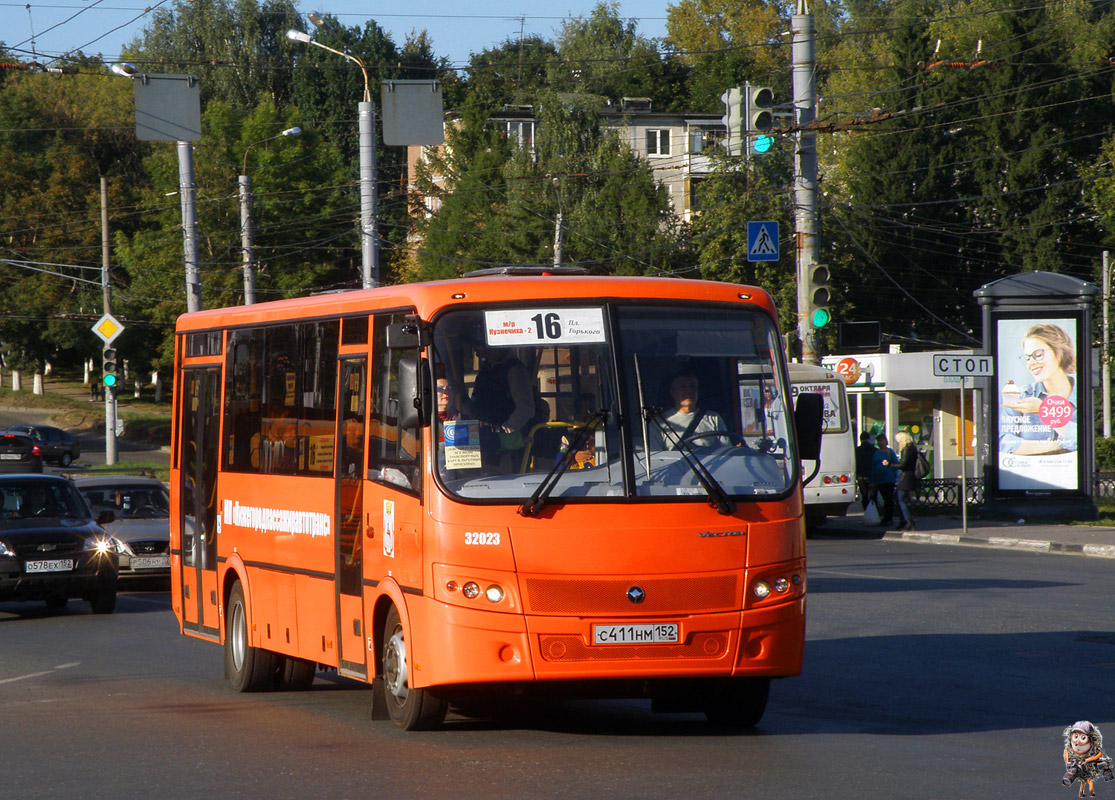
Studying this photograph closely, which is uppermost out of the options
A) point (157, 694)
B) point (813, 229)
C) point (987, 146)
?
point (987, 146)

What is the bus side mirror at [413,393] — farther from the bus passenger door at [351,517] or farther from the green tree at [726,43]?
the green tree at [726,43]

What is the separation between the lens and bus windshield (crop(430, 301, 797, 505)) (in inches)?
337

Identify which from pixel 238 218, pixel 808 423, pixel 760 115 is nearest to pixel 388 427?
pixel 808 423

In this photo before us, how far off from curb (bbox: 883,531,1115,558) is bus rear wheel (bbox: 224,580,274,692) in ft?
50.2

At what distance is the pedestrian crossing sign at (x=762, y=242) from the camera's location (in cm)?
2783

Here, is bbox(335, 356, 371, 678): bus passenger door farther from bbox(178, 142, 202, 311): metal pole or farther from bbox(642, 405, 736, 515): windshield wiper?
bbox(178, 142, 202, 311): metal pole

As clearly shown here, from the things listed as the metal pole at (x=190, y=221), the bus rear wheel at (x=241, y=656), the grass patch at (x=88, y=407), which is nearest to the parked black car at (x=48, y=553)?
the bus rear wheel at (x=241, y=656)

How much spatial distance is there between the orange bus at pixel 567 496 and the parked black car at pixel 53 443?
5056 centimetres

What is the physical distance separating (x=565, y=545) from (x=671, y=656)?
83 centimetres

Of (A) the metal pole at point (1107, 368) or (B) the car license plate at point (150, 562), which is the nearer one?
(B) the car license plate at point (150, 562)

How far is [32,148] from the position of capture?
82750 mm

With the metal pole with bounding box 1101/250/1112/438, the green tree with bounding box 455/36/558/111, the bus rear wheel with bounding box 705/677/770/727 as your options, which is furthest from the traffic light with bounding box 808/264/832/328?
the green tree with bounding box 455/36/558/111

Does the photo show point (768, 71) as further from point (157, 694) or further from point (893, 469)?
point (157, 694)

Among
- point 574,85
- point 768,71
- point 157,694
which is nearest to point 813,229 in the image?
point 157,694
